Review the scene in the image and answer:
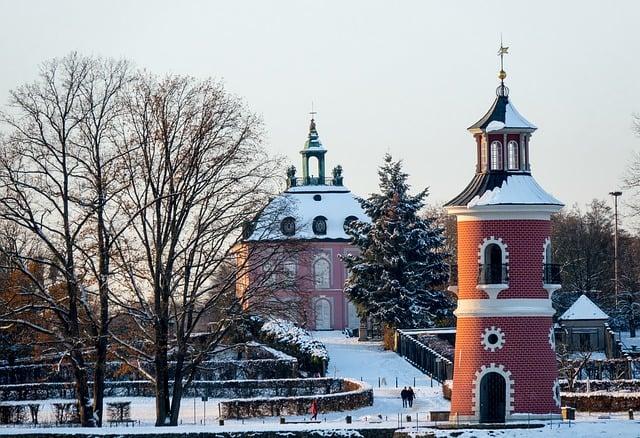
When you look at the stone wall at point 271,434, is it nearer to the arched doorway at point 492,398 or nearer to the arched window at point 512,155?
the arched doorway at point 492,398

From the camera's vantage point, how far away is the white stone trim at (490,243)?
45219 millimetres

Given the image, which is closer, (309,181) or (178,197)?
(178,197)

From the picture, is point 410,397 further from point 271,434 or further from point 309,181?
point 309,181

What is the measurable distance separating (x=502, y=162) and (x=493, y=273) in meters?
3.21

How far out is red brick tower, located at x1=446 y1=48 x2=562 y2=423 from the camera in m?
44.9

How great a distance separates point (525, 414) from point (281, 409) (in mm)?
13171

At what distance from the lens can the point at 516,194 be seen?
45.5 meters

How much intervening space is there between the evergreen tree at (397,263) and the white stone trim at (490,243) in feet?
118

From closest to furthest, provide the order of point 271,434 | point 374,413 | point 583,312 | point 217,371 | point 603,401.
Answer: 1. point 271,434
2. point 603,401
3. point 374,413
4. point 217,371
5. point 583,312

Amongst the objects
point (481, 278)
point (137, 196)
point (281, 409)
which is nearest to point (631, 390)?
point (281, 409)

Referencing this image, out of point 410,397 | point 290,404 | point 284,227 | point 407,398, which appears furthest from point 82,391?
point 410,397

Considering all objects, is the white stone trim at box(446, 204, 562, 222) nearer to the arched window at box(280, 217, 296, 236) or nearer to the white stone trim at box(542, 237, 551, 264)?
the white stone trim at box(542, 237, 551, 264)

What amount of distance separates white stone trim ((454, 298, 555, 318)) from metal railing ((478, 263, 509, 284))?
1.65ft

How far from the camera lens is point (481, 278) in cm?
4525
